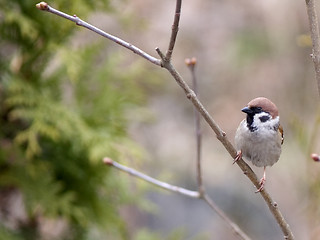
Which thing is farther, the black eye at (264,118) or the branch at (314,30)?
the black eye at (264,118)

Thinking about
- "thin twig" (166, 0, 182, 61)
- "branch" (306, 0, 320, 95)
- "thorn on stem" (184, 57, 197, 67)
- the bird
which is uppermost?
"branch" (306, 0, 320, 95)

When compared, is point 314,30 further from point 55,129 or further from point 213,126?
point 55,129

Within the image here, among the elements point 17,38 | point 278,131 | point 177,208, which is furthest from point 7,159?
point 177,208

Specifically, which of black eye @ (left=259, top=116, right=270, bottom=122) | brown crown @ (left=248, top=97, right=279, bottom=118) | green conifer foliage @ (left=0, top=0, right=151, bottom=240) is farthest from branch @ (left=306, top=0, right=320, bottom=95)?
green conifer foliage @ (left=0, top=0, right=151, bottom=240)

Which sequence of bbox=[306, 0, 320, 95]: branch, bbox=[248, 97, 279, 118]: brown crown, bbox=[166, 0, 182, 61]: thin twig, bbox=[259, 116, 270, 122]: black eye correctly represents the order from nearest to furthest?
bbox=[166, 0, 182, 61]: thin twig → bbox=[306, 0, 320, 95]: branch → bbox=[248, 97, 279, 118]: brown crown → bbox=[259, 116, 270, 122]: black eye

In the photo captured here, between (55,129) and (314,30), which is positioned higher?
(314,30)

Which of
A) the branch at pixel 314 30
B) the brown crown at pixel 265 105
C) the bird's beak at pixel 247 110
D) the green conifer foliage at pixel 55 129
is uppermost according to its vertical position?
the branch at pixel 314 30

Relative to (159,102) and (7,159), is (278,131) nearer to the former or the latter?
(7,159)

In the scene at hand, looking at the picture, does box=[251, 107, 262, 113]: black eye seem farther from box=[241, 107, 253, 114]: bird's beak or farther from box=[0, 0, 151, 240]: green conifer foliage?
box=[0, 0, 151, 240]: green conifer foliage

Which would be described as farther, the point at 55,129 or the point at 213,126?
the point at 55,129

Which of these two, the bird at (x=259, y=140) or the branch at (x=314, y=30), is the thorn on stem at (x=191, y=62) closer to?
the bird at (x=259, y=140)

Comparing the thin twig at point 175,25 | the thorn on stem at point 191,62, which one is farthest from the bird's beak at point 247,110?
the thin twig at point 175,25

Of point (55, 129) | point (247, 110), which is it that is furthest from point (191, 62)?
point (55, 129)

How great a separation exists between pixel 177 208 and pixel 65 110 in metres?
2.58
